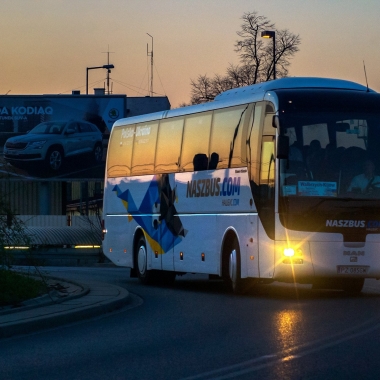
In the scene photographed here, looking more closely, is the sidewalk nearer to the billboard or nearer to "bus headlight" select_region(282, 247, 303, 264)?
"bus headlight" select_region(282, 247, 303, 264)

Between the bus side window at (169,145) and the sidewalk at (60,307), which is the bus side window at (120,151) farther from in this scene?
the sidewalk at (60,307)

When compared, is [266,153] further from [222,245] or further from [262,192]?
[222,245]

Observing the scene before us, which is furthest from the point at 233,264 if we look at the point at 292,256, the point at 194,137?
the point at 194,137

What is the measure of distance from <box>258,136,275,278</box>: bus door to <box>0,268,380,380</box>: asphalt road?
0.62 metres

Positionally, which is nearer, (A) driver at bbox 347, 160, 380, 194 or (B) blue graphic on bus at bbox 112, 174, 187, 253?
(A) driver at bbox 347, 160, 380, 194

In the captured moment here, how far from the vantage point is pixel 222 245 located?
19.1 metres

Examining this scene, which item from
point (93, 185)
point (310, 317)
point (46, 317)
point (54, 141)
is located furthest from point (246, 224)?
point (93, 185)

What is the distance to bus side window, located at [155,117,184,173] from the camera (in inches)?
844

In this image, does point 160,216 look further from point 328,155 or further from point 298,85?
Answer: point 328,155

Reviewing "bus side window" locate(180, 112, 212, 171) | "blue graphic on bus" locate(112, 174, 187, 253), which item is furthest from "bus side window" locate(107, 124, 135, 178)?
"bus side window" locate(180, 112, 212, 171)

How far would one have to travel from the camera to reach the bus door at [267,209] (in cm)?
1730

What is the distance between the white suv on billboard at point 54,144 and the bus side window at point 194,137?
40.6 metres

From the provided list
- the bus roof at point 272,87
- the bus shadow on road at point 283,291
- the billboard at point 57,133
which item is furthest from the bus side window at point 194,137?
the billboard at point 57,133

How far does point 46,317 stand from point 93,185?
234 feet
